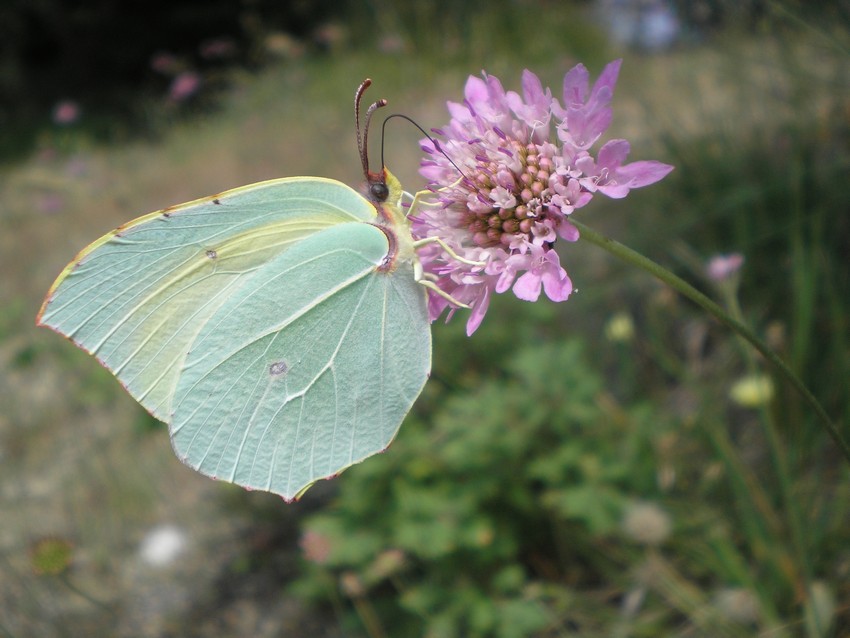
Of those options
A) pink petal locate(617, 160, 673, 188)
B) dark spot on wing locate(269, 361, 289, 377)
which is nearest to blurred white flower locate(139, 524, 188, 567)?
dark spot on wing locate(269, 361, 289, 377)

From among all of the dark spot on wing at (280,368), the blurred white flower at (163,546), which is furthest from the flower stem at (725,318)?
the blurred white flower at (163,546)

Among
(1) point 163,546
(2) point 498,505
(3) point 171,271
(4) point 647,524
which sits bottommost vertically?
(1) point 163,546

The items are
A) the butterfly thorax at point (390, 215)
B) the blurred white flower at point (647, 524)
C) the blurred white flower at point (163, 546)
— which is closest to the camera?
the butterfly thorax at point (390, 215)

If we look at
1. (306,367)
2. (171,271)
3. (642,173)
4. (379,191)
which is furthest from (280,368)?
(642,173)

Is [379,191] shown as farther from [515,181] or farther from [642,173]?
[642,173]

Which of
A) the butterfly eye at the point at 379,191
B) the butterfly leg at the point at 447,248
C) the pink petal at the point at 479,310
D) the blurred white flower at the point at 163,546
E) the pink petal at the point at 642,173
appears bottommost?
the blurred white flower at the point at 163,546

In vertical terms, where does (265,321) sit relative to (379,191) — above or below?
below

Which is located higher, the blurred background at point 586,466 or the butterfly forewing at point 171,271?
the butterfly forewing at point 171,271

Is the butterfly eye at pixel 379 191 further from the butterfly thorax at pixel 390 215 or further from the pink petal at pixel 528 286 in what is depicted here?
the pink petal at pixel 528 286

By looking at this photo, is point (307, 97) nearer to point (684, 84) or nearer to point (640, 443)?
point (684, 84)
